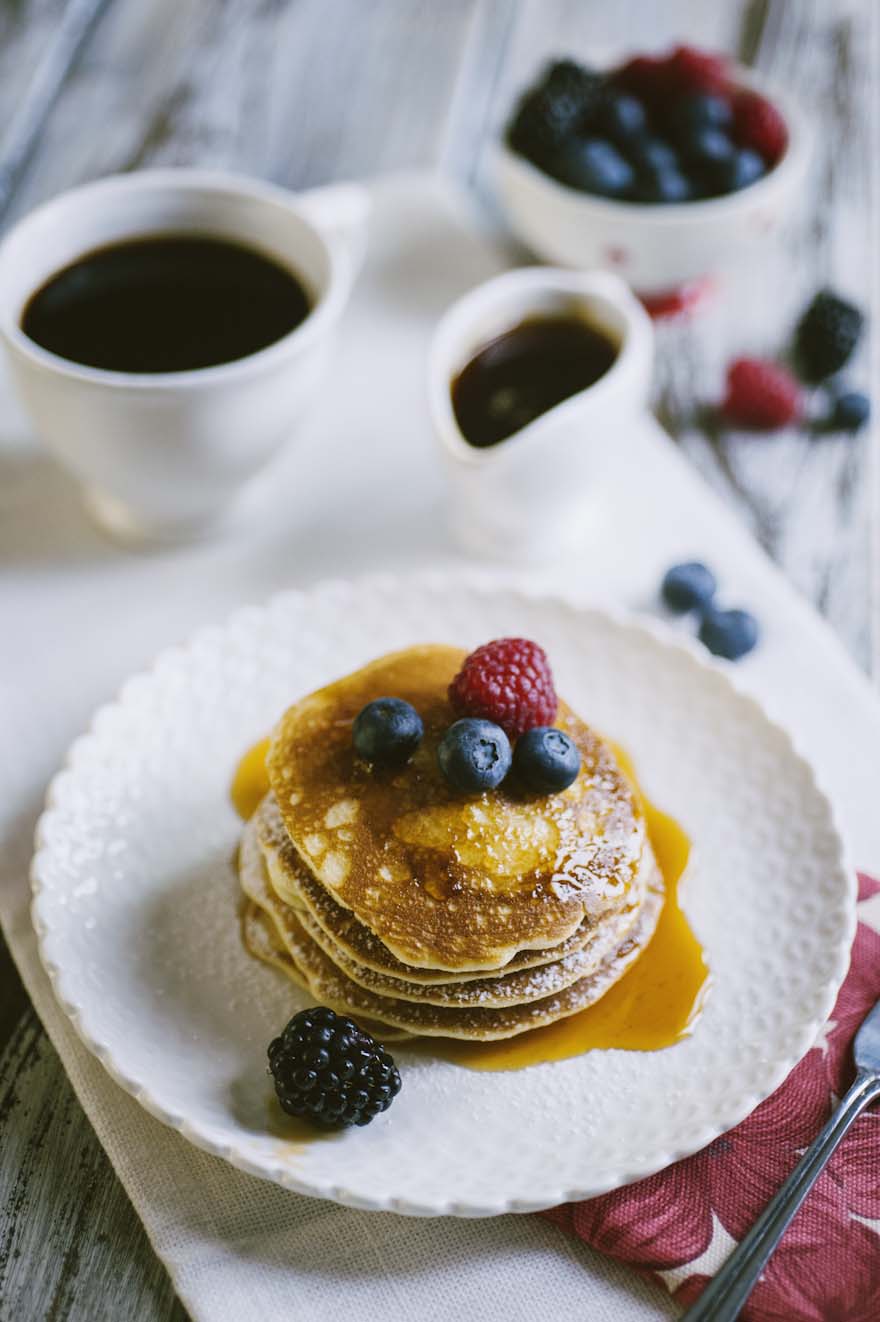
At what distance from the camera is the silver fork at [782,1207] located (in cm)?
119

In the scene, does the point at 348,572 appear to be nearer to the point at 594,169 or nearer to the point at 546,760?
the point at 546,760

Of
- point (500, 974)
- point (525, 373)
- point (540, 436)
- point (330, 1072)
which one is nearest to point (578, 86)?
point (525, 373)

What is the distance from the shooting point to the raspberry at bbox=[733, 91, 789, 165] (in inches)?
94.5

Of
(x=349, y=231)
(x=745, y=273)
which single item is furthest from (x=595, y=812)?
(x=745, y=273)

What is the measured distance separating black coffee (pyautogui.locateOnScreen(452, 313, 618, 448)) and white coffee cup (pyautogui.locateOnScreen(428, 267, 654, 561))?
0.01 meters

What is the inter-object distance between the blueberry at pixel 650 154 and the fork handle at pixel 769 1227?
164cm

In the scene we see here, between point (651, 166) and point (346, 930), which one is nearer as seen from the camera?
point (346, 930)

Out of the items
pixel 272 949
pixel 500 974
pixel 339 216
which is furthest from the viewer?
Answer: pixel 339 216

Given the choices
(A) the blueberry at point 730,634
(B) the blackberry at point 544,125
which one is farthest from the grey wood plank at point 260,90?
(A) the blueberry at point 730,634

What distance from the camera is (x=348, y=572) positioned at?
78.0 inches

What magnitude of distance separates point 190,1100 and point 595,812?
520 millimetres

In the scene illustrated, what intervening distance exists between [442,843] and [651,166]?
1.47 meters

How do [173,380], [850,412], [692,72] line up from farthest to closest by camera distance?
[692,72]
[850,412]
[173,380]

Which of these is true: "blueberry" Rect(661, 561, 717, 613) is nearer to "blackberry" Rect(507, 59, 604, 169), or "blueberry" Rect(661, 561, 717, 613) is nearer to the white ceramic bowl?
the white ceramic bowl
